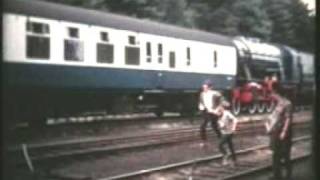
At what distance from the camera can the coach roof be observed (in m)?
3.55

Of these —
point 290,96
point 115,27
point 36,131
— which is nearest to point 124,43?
point 115,27

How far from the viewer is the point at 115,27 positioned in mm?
3838

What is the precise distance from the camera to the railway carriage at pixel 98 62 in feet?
11.7

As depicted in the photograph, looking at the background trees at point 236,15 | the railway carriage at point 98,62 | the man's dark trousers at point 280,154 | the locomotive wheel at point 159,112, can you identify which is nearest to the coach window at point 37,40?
the railway carriage at point 98,62

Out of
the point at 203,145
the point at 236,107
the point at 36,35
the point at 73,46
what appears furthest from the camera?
the point at 236,107

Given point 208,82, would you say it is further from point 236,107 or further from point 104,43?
point 104,43

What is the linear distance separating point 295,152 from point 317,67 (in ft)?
1.73

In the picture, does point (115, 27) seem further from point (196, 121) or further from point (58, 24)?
point (196, 121)

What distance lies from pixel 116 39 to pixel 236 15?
2.41ft

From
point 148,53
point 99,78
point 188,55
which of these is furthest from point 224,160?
point 99,78

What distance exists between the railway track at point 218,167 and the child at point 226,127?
4cm

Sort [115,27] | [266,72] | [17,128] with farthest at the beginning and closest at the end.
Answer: [266,72]
[115,27]
[17,128]

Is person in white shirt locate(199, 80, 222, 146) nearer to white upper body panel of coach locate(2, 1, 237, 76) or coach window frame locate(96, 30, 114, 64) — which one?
white upper body panel of coach locate(2, 1, 237, 76)

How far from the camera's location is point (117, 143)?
12.5ft
